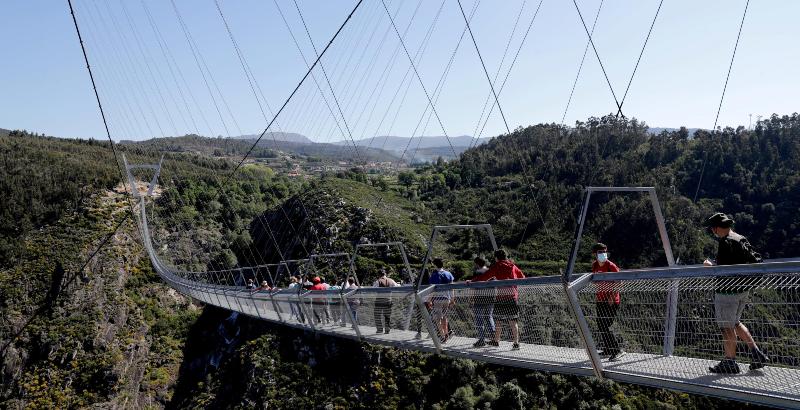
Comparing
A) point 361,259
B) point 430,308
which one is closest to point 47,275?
point 361,259

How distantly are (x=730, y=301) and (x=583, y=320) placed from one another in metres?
1.08

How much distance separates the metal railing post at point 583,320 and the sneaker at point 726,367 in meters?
0.82

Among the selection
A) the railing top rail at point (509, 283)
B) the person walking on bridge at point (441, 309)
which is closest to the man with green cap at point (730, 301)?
the railing top rail at point (509, 283)

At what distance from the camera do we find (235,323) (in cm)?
3666

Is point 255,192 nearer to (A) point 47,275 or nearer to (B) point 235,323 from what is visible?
(A) point 47,275

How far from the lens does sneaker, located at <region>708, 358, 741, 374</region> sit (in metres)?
4.61

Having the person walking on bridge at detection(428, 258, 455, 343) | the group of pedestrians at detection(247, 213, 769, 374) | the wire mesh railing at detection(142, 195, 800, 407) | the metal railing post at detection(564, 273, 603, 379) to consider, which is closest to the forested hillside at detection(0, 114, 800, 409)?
the group of pedestrians at detection(247, 213, 769, 374)

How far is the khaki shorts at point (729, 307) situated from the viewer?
14.4 feet

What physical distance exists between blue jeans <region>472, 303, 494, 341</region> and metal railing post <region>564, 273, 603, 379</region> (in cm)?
131

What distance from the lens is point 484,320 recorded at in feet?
21.8

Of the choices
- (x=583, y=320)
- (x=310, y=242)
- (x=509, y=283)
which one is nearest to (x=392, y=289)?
(x=509, y=283)

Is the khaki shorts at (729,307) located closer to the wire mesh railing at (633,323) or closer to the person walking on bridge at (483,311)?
the wire mesh railing at (633,323)

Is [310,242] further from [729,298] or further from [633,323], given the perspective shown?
[729,298]

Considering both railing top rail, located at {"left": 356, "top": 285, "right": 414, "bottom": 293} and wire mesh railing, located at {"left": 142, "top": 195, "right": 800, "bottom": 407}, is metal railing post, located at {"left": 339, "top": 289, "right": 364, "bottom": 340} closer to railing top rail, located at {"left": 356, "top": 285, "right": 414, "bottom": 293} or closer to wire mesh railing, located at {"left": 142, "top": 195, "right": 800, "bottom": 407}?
railing top rail, located at {"left": 356, "top": 285, "right": 414, "bottom": 293}
